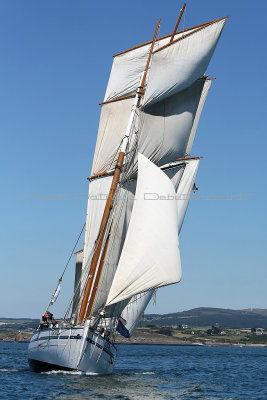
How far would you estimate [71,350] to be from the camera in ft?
120

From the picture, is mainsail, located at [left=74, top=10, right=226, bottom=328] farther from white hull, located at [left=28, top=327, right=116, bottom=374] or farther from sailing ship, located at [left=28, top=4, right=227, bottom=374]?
white hull, located at [left=28, top=327, right=116, bottom=374]

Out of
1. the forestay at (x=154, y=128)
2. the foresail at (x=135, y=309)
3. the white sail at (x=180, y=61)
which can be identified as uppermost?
the white sail at (x=180, y=61)

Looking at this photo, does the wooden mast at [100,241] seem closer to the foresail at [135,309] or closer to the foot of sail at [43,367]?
the foot of sail at [43,367]

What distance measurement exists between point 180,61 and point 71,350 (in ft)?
88.4

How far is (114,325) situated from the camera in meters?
44.5

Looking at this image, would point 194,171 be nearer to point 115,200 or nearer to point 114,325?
point 115,200

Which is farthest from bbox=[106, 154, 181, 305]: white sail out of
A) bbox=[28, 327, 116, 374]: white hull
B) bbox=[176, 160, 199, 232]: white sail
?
bbox=[176, 160, 199, 232]: white sail

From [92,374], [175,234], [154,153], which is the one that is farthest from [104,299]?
[154,153]

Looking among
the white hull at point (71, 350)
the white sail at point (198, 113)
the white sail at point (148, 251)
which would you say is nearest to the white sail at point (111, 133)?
the white sail at point (198, 113)

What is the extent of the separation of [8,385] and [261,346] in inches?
6984

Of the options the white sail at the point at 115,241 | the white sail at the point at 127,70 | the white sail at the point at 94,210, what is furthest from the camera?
the white sail at the point at 127,70

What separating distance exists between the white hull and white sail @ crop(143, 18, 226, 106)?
71.8 feet

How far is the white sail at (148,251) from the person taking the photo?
35.3 metres

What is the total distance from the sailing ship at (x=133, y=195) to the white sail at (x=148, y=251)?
64 millimetres
